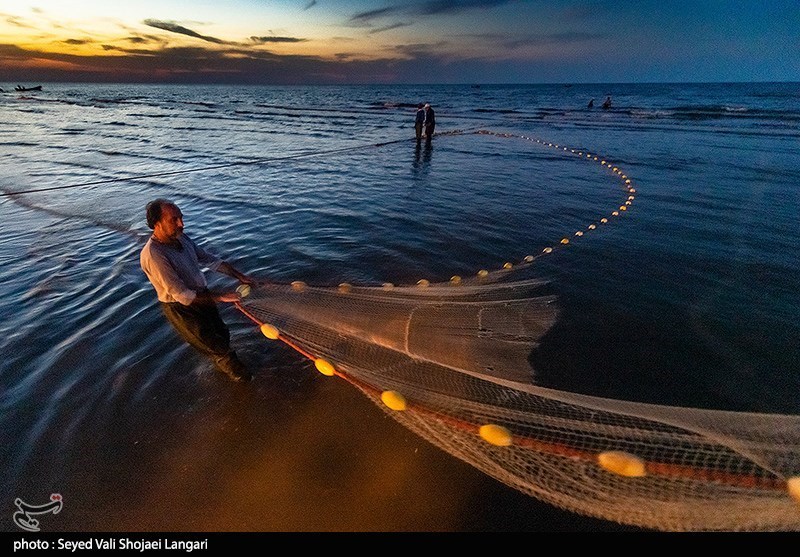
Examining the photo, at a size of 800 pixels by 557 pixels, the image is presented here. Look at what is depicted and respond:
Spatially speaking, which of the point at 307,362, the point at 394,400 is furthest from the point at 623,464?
the point at 307,362

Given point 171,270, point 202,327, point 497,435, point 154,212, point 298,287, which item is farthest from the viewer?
point 298,287

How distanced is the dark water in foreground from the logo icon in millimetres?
70

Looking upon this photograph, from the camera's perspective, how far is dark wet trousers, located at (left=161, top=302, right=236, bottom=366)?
3.10 meters

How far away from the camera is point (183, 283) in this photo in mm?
2943

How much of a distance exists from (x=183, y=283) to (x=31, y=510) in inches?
72.8

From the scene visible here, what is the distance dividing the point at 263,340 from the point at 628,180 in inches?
454

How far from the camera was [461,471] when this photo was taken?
115 inches

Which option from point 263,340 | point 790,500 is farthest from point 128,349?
point 790,500

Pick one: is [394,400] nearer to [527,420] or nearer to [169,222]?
[527,420]

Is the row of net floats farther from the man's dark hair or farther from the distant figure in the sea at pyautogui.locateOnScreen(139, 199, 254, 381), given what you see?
the man's dark hair

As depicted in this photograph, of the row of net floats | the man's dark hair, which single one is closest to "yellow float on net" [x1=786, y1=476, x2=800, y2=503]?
the row of net floats

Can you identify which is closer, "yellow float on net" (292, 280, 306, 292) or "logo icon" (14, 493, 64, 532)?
"logo icon" (14, 493, 64, 532)

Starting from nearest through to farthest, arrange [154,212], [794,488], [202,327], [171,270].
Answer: [794,488] < [154,212] < [171,270] < [202,327]

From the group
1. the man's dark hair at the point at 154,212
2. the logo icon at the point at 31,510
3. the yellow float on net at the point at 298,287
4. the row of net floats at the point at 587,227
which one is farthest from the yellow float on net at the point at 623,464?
the logo icon at the point at 31,510
